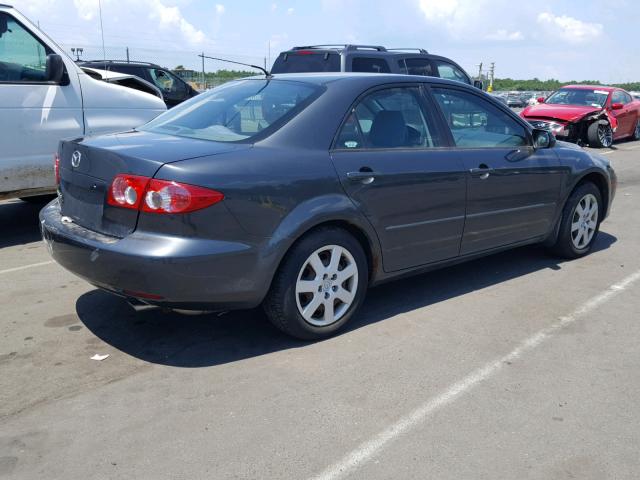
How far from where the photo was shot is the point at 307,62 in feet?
36.7

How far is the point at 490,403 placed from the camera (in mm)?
3434

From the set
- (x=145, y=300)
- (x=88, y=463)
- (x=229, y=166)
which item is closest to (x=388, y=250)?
(x=229, y=166)

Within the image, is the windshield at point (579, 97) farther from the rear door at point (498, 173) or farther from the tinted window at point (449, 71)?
Result: the rear door at point (498, 173)

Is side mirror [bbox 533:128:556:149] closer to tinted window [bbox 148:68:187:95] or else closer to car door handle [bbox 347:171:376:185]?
car door handle [bbox 347:171:376:185]

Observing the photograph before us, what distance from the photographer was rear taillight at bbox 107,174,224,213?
351 centimetres

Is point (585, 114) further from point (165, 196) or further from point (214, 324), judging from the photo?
point (165, 196)

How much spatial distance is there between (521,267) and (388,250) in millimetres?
2012

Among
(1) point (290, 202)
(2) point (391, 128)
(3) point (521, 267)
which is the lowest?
(3) point (521, 267)

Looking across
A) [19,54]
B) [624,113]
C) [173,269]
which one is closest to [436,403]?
[173,269]

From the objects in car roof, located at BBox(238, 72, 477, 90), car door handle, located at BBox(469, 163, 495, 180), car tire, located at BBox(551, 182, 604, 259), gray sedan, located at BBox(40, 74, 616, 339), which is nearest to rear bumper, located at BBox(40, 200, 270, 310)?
gray sedan, located at BBox(40, 74, 616, 339)

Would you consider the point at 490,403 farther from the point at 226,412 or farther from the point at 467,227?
the point at 467,227

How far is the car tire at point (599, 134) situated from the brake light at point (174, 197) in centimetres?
1503

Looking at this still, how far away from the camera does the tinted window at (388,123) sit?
4.29 m

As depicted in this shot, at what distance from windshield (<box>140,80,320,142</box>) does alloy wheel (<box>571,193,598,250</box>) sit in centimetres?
296
